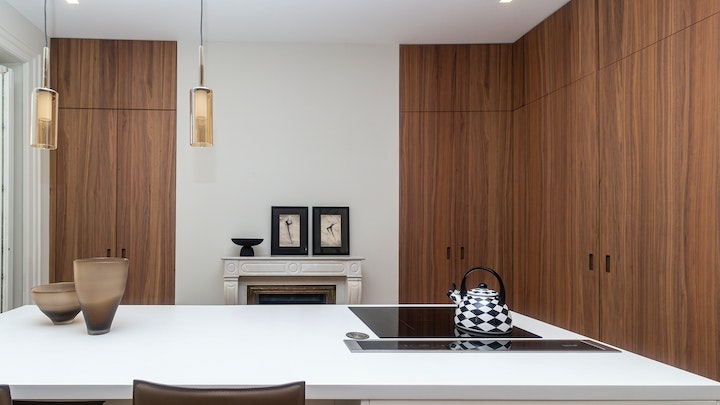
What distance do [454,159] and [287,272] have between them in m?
1.78

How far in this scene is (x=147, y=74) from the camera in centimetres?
416

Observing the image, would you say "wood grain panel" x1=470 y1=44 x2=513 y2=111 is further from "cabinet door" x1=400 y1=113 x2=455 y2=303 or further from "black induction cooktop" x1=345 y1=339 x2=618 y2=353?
"black induction cooktop" x1=345 y1=339 x2=618 y2=353

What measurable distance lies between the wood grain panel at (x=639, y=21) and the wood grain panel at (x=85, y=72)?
3.86 metres

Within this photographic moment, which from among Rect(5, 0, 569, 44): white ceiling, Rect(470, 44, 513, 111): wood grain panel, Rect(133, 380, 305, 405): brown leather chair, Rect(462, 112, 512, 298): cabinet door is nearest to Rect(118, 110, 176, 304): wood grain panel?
Rect(5, 0, 569, 44): white ceiling

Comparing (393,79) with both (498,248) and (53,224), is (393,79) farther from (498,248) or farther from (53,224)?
(53,224)

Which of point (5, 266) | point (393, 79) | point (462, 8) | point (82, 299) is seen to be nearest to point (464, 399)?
point (82, 299)

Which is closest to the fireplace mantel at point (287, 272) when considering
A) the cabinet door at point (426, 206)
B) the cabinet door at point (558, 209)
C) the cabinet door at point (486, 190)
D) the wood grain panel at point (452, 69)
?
the cabinet door at point (426, 206)

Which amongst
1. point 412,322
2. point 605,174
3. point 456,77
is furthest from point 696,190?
point 456,77

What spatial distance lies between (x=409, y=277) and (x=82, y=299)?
10.1 feet

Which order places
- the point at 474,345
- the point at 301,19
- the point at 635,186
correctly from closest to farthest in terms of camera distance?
the point at 474,345 → the point at 635,186 → the point at 301,19

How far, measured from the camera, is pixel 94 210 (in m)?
4.11

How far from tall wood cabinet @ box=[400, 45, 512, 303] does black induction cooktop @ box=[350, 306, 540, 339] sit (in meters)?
2.14

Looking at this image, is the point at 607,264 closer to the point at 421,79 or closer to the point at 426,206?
the point at 426,206

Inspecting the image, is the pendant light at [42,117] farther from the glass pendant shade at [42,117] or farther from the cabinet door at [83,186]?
the cabinet door at [83,186]
